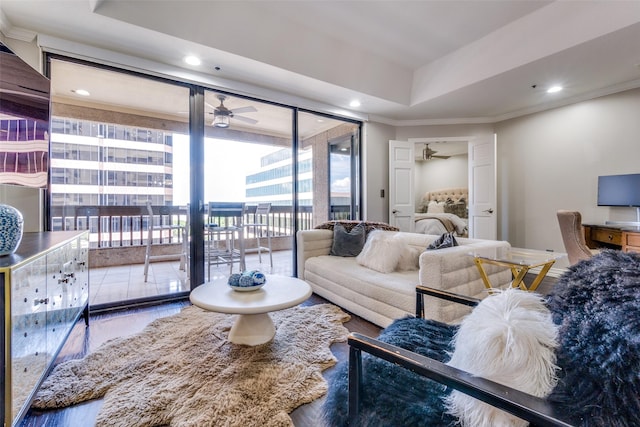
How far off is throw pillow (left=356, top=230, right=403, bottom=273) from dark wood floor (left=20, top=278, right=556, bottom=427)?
0.51 m

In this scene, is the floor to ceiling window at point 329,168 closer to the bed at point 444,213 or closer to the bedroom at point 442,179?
the bed at point 444,213

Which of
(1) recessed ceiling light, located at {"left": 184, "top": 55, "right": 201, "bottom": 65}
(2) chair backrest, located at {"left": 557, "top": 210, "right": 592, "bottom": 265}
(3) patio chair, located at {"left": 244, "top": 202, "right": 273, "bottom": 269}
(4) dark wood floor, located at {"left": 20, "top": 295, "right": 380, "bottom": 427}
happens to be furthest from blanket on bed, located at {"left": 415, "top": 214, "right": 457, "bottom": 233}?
Answer: (1) recessed ceiling light, located at {"left": 184, "top": 55, "right": 201, "bottom": 65}

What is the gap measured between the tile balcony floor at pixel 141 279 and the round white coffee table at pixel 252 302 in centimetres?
160

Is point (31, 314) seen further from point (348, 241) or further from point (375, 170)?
point (375, 170)

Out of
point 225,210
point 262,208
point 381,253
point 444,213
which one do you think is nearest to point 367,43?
point 381,253

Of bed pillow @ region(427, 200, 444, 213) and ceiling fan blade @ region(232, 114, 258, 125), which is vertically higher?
ceiling fan blade @ region(232, 114, 258, 125)

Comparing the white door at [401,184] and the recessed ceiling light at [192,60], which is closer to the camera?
the recessed ceiling light at [192,60]

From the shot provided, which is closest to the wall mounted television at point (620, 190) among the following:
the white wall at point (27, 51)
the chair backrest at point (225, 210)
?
the chair backrest at point (225, 210)

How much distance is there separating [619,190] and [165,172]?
19.5 feet

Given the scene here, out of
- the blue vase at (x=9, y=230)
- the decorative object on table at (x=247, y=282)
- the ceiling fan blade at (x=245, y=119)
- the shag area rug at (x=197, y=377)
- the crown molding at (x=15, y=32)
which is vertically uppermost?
the crown molding at (x=15, y=32)

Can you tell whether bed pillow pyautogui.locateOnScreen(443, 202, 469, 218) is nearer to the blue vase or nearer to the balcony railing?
the balcony railing

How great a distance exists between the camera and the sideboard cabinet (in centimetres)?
100

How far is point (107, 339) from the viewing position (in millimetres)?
2133

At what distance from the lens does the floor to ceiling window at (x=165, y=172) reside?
321cm
